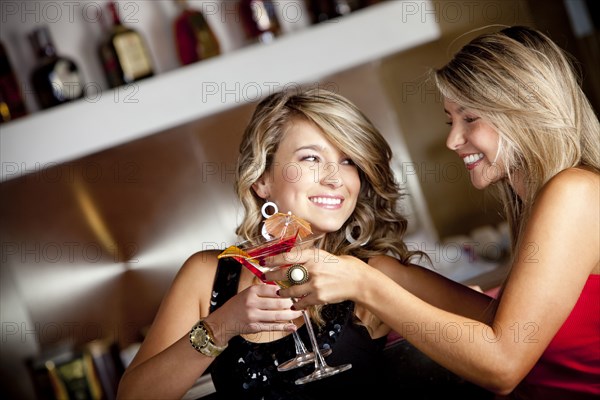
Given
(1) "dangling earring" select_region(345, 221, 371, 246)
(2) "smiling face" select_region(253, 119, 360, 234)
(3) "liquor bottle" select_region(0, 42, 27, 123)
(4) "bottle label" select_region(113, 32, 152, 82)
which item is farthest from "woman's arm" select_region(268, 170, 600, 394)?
(3) "liquor bottle" select_region(0, 42, 27, 123)

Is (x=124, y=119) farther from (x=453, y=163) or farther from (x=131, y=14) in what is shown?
(x=453, y=163)

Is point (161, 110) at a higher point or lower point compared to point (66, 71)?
lower

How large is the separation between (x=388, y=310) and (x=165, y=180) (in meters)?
1.72

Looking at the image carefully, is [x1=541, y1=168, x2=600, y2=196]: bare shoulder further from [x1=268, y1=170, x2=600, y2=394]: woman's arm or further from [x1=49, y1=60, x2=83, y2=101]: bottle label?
[x1=49, y1=60, x2=83, y2=101]: bottle label

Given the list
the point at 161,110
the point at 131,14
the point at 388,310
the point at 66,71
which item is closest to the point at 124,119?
the point at 161,110

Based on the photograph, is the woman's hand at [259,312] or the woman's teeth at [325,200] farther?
the woman's teeth at [325,200]

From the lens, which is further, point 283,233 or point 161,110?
point 161,110

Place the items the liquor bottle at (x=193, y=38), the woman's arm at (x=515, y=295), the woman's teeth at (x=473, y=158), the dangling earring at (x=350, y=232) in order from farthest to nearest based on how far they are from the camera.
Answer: the liquor bottle at (x=193, y=38), the dangling earring at (x=350, y=232), the woman's teeth at (x=473, y=158), the woman's arm at (x=515, y=295)

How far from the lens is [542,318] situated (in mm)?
1402

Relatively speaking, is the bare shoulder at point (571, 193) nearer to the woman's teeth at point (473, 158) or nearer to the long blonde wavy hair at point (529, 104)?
the long blonde wavy hair at point (529, 104)

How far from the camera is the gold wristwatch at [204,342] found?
1.59 m

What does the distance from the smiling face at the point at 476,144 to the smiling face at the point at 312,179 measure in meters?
0.27

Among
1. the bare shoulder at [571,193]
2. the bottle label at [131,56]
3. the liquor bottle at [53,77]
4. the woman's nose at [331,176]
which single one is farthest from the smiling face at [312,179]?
the liquor bottle at [53,77]

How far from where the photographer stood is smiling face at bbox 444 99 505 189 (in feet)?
5.19
